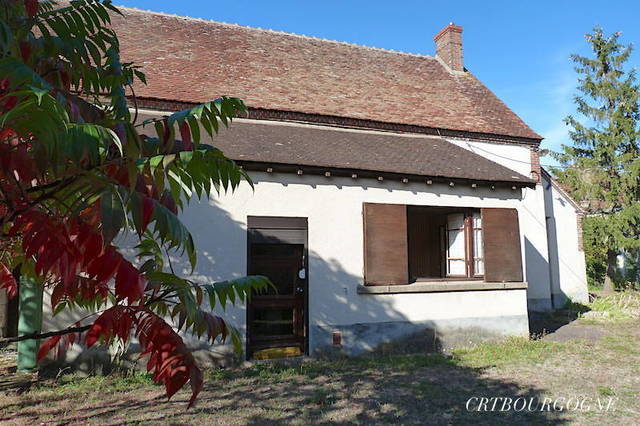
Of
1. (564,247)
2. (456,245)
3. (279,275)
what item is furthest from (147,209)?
(564,247)

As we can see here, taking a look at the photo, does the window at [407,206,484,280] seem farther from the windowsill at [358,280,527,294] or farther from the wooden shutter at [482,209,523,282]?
the windowsill at [358,280,527,294]

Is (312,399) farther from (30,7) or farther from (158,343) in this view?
(30,7)

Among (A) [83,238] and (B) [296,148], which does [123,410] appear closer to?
(A) [83,238]

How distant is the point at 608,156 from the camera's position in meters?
18.1

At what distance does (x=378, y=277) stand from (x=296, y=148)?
301 centimetres

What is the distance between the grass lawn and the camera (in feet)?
17.1

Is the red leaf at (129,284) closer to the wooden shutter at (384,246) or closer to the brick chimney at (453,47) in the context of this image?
the wooden shutter at (384,246)

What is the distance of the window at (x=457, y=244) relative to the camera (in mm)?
8492

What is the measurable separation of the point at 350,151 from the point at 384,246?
2.26 m

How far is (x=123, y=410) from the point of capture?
543cm

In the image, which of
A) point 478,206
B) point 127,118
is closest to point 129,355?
point 127,118

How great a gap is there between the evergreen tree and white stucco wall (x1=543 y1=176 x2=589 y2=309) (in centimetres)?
264

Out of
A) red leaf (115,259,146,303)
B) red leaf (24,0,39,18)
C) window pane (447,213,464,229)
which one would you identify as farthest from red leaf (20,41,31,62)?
window pane (447,213,464,229)

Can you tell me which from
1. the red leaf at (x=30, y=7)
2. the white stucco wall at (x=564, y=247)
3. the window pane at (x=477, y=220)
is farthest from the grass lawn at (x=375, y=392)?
the white stucco wall at (x=564, y=247)
